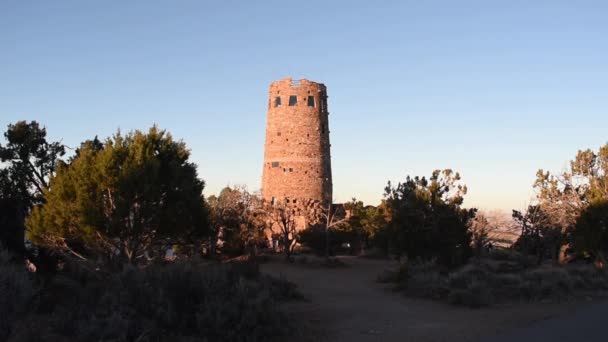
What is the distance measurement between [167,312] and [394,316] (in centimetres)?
606

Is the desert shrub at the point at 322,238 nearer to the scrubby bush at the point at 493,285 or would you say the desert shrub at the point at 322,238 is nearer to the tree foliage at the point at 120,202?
the scrubby bush at the point at 493,285

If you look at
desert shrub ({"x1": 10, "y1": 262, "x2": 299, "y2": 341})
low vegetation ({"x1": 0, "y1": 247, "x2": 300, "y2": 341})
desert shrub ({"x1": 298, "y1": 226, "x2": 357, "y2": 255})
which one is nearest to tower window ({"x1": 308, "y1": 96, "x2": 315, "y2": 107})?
desert shrub ({"x1": 298, "y1": 226, "x2": 357, "y2": 255})

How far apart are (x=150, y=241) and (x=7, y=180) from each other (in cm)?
685

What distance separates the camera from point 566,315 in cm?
1368

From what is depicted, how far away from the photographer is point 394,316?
13797mm

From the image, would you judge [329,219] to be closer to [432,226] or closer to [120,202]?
[432,226]

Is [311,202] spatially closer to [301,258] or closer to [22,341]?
[301,258]

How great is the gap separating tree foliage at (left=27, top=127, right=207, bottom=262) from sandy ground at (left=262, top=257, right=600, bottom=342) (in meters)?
5.27

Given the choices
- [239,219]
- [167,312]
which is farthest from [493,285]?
[239,219]

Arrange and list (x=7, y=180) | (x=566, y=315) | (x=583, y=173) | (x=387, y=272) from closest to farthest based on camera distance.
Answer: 1. (x=566, y=315)
2. (x=7, y=180)
3. (x=387, y=272)
4. (x=583, y=173)

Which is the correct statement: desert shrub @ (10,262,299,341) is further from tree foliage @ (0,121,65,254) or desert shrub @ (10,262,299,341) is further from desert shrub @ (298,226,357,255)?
desert shrub @ (298,226,357,255)

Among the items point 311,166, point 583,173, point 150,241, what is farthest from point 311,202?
point 150,241

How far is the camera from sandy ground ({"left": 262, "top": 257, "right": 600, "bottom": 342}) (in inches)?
455

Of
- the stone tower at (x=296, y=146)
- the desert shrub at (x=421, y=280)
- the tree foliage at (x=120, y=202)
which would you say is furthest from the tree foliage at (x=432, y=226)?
the stone tower at (x=296, y=146)
